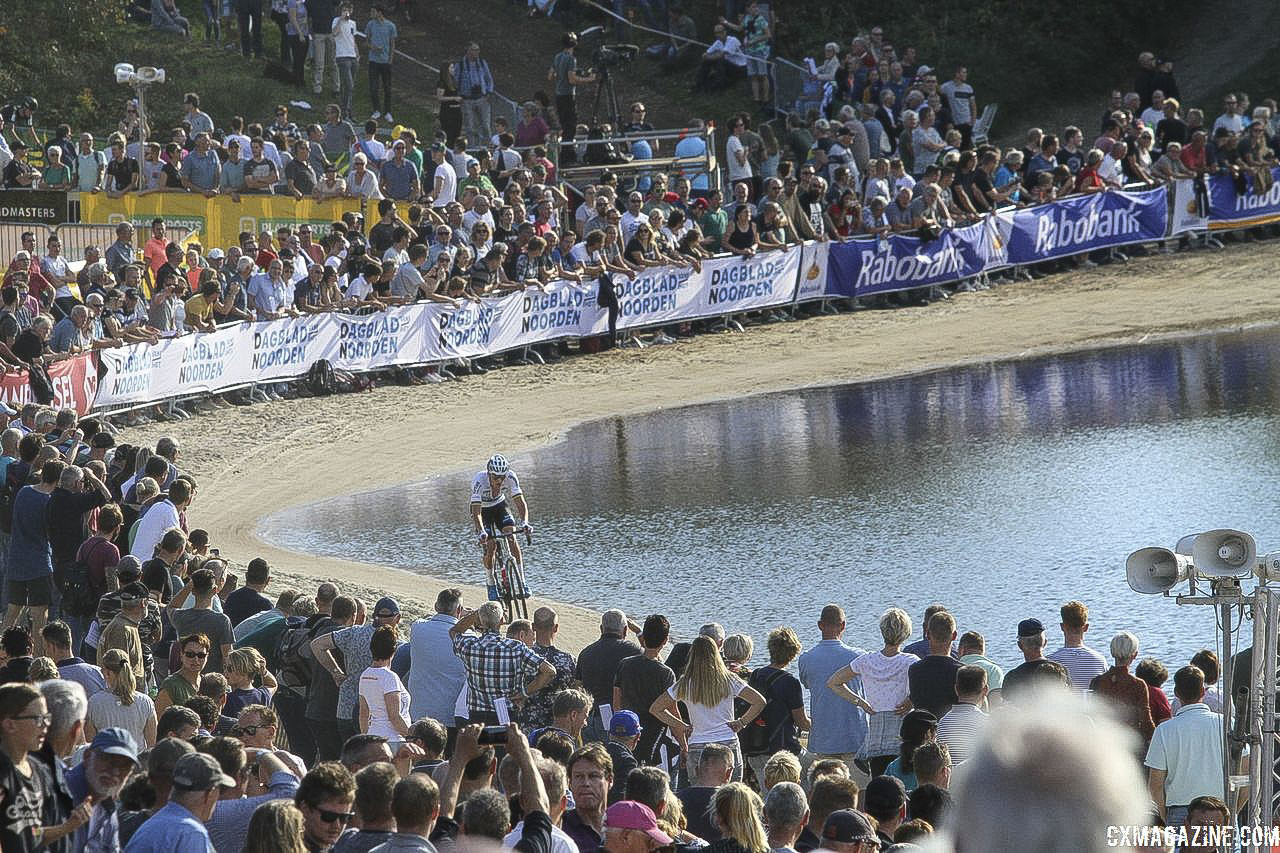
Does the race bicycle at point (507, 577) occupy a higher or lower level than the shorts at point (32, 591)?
lower

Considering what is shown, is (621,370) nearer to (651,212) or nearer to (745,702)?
(651,212)

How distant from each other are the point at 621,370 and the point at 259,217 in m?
6.20

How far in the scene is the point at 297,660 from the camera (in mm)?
11430

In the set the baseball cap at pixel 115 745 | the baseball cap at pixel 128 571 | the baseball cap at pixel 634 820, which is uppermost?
the baseball cap at pixel 115 745

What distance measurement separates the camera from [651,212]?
28656mm

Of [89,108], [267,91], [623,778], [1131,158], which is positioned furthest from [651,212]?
[623,778]

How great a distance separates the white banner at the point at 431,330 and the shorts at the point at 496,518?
26.3 ft

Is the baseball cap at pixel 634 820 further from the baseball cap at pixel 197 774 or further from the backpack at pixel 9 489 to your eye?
the backpack at pixel 9 489

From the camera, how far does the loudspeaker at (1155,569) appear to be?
7859 mm

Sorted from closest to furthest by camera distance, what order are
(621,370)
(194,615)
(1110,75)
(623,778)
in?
1. (623,778)
2. (194,615)
3. (621,370)
4. (1110,75)

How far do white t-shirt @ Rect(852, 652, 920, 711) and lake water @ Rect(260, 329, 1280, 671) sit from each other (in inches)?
170

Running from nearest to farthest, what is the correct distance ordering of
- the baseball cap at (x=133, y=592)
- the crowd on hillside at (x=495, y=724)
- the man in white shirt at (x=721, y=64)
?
the crowd on hillside at (x=495, y=724) → the baseball cap at (x=133, y=592) → the man in white shirt at (x=721, y=64)

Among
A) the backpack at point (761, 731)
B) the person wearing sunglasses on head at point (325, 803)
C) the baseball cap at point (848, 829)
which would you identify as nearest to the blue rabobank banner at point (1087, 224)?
the backpack at point (761, 731)

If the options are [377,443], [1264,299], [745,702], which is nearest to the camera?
[745,702]
